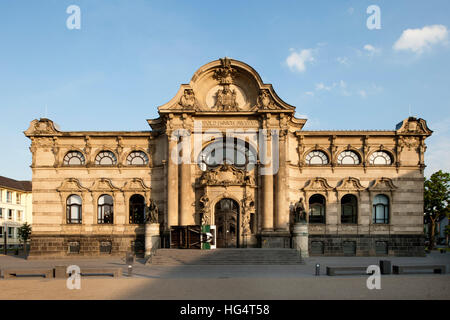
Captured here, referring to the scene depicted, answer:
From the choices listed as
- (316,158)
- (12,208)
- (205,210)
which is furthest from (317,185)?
(12,208)

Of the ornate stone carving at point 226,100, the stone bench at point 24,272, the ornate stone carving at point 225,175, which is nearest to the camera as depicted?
the stone bench at point 24,272

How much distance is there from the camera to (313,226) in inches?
1535

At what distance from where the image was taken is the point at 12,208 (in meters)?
71.9

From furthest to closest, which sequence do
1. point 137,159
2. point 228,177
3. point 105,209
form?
point 137,159 < point 105,209 < point 228,177

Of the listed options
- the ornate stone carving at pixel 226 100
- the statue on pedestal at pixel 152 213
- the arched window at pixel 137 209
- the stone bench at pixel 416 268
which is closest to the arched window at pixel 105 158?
the arched window at pixel 137 209

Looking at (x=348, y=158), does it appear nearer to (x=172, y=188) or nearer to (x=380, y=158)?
(x=380, y=158)

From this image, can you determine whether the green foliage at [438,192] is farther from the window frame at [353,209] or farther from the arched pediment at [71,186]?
the arched pediment at [71,186]

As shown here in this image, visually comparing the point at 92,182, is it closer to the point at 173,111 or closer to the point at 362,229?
the point at 173,111

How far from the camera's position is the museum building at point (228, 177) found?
3706 centimetres

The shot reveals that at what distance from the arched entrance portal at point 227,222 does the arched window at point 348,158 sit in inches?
453

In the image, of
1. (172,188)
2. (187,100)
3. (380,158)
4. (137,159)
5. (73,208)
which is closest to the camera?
(172,188)

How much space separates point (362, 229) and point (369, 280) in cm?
1970

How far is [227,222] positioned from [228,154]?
21.0 feet

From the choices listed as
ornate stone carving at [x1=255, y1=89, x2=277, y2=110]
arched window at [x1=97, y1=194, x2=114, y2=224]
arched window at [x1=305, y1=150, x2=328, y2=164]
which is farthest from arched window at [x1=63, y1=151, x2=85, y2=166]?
arched window at [x1=305, y1=150, x2=328, y2=164]
